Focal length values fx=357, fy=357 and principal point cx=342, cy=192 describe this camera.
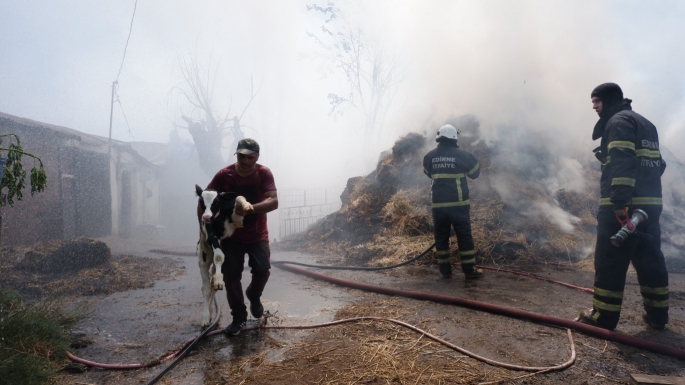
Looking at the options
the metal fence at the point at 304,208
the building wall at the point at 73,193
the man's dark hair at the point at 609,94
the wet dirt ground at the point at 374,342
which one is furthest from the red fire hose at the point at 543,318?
the metal fence at the point at 304,208

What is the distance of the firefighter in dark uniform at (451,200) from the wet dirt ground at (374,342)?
0.51m

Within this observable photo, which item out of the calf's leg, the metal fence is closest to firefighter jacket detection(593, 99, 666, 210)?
the calf's leg

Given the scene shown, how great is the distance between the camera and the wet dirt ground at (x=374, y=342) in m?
2.60

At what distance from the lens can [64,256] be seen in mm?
7457

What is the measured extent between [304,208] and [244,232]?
1725 centimetres

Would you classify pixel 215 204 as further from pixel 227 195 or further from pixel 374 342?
pixel 374 342

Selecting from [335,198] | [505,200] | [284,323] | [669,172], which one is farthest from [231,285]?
[335,198]

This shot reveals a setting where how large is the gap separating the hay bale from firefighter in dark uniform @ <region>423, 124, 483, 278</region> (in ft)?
24.0


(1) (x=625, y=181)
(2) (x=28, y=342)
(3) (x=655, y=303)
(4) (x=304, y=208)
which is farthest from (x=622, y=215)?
(4) (x=304, y=208)

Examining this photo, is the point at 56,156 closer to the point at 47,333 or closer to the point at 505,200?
the point at 47,333

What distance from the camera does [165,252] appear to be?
11.3 metres

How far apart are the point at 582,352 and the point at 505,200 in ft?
20.1

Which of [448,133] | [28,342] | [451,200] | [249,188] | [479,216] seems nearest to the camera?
[28,342]

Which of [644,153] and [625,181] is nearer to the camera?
[625,181]
